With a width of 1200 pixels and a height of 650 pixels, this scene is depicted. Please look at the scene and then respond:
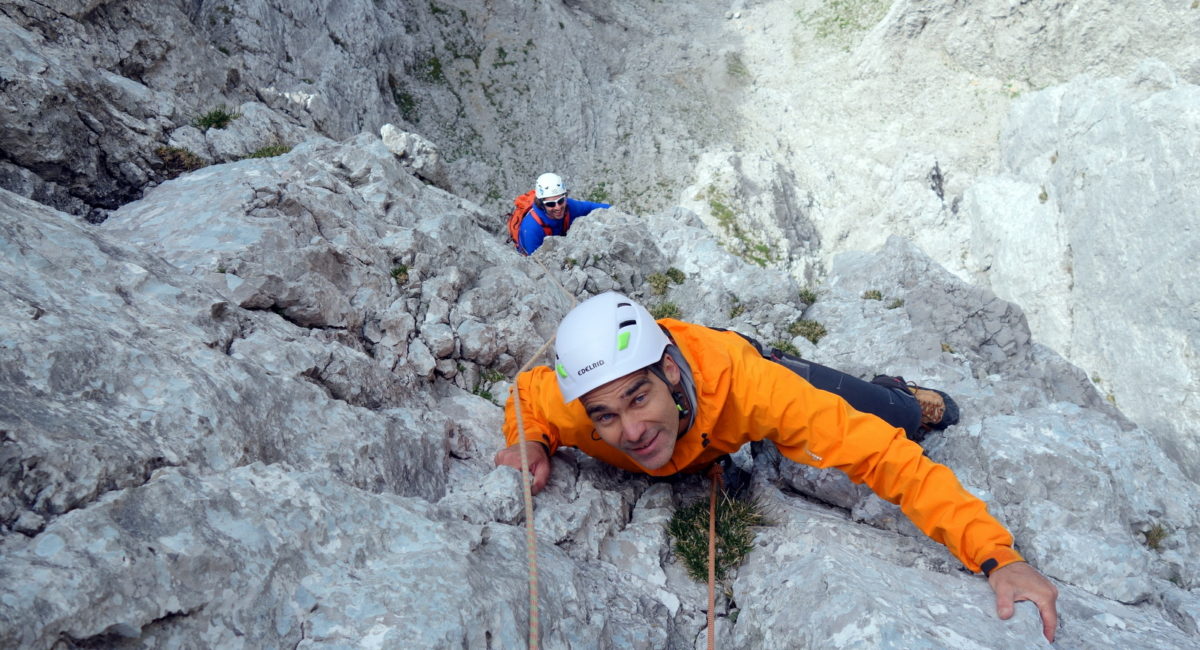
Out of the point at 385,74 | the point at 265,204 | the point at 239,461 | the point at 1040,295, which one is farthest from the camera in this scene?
the point at 385,74

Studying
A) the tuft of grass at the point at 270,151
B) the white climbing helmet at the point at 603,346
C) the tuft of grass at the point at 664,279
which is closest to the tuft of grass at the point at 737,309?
the tuft of grass at the point at 664,279

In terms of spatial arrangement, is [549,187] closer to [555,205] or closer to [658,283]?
[555,205]

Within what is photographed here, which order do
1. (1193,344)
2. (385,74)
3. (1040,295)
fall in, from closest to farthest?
1. (1193,344)
2. (1040,295)
3. (385,74)

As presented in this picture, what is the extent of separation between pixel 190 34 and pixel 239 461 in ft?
41.7

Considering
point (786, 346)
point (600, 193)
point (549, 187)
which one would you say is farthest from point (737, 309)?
point (600, 193)

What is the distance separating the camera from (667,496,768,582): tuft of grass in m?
5.04

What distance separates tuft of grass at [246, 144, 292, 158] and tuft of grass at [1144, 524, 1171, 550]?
11047 millimetres

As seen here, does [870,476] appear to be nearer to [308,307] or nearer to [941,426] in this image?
[941,426]

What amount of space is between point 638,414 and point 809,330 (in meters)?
7.45

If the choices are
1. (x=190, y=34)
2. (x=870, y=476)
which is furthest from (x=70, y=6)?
(x=870, y=476)

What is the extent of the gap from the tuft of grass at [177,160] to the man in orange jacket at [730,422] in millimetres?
5759

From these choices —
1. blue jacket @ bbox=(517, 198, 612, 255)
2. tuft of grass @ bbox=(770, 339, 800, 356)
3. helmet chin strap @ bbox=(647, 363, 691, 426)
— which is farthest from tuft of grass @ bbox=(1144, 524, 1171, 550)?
blue jacket @ bbox=(517, 198, 612, 255)

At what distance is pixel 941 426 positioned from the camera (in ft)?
22.7

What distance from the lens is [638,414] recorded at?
460 centimetres
